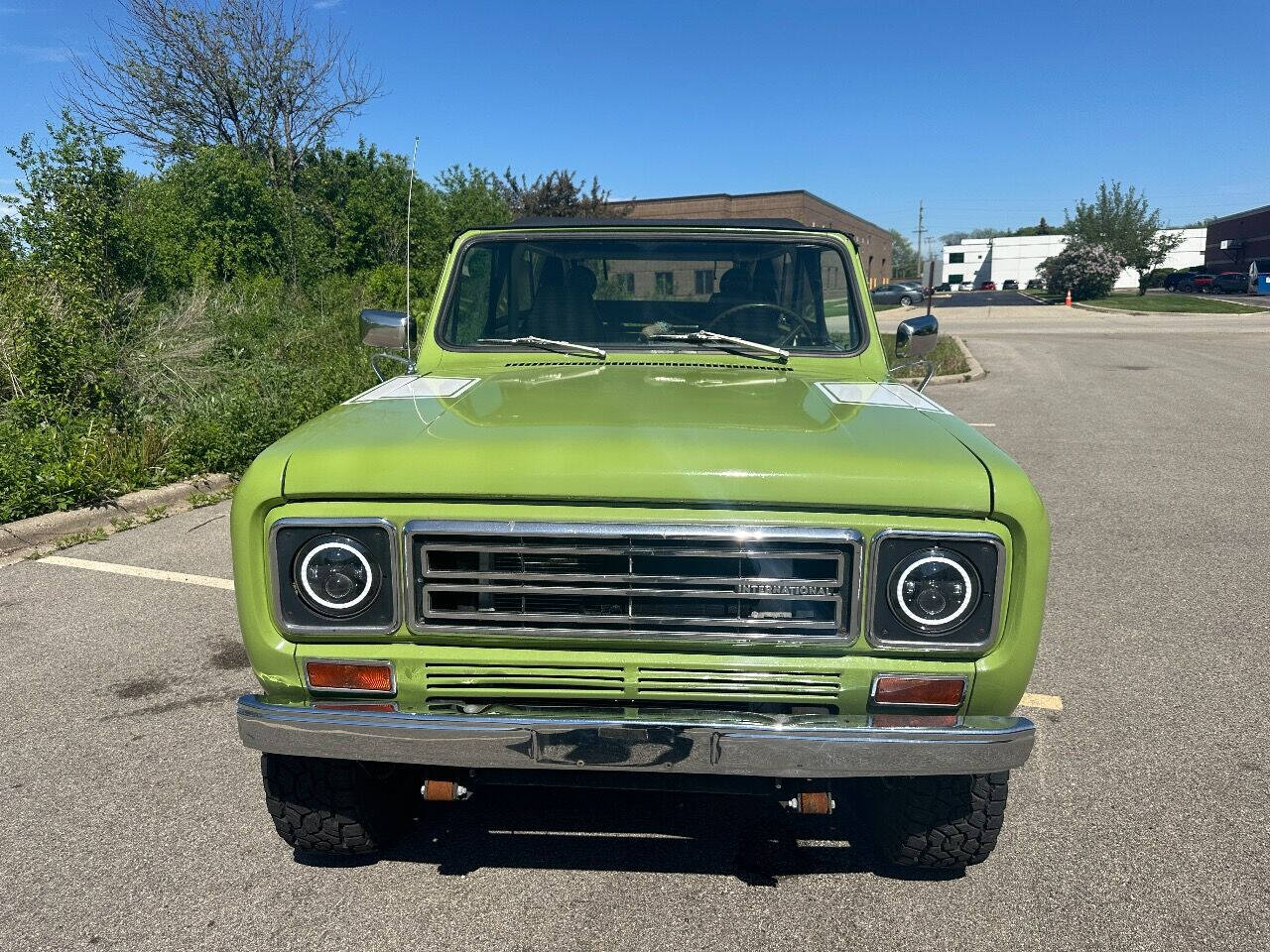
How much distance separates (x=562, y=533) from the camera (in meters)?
2.23

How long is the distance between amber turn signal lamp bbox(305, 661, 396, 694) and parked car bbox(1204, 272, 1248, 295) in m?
65.9

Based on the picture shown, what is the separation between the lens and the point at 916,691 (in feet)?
7.59

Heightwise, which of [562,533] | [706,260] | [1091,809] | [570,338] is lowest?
[1091,809]

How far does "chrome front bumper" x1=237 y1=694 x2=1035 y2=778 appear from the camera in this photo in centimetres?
219

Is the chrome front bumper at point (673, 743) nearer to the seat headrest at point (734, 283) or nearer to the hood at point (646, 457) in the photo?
the hood at point (646, 457)

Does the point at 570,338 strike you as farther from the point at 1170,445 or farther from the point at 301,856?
the point at 1170,445

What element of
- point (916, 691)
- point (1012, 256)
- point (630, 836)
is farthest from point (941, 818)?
point (1012, 256)

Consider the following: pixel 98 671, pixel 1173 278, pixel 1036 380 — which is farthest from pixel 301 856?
pixel 1173 278

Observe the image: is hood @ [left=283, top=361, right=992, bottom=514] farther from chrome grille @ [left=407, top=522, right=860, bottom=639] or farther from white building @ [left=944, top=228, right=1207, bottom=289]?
white building @ [left=944, top=228, right=1207, bottom=289]

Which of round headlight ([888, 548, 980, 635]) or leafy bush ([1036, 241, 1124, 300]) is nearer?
round headlight ([888, 548, 980, 635])

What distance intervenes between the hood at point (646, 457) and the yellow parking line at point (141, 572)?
129 inches

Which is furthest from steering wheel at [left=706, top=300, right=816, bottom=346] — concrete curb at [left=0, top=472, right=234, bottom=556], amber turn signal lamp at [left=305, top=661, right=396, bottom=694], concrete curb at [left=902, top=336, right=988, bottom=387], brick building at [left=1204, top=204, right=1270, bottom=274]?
brick building at [left=1204, top=204, right=1270, bottom=274]

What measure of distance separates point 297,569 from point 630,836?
4.54ft

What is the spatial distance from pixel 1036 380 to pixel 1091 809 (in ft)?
46.9
